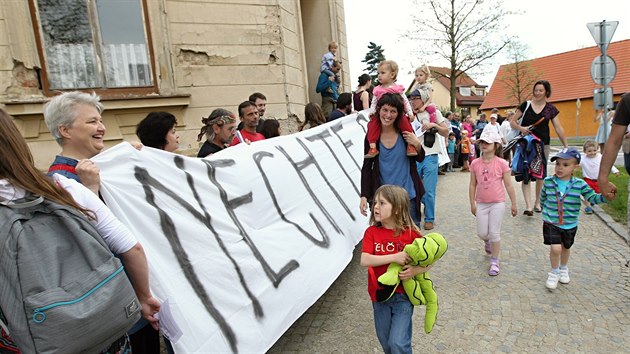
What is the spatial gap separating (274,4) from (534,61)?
42809 mm

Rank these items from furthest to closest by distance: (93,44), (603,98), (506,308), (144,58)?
(603,98) → (144,58) → (93,44) → (506,308)

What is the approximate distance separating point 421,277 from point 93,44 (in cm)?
606

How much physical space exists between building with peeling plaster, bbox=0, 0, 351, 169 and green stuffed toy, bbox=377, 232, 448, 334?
5.00 metres

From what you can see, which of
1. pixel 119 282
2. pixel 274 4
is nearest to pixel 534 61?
pixel 274 4

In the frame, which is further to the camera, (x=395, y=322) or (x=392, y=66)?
(x=392, y=66)

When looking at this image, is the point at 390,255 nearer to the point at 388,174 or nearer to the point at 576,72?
the point at 388,174

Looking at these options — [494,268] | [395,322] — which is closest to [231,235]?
[395,322]

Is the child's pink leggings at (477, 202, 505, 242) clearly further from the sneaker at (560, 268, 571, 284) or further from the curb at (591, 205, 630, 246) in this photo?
the curb at (591, 205, 630, 246)

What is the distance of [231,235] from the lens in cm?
255

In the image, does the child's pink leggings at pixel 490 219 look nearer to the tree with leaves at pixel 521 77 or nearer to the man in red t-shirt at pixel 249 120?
the man in red t-shirt at pixel 249 120

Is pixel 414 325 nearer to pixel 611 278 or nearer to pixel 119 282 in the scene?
pixel 611 278

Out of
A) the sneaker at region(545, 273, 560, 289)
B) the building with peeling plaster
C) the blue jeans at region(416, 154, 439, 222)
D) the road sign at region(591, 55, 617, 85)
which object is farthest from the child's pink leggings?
the road sign at region(591, 55, 617, 85)

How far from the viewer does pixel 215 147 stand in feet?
12.1

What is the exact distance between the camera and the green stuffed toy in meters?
1.98
